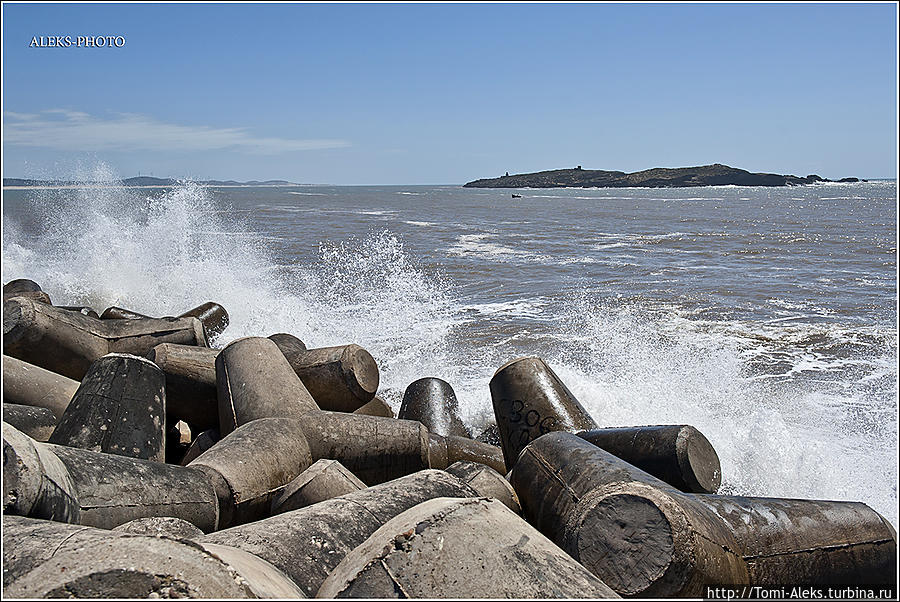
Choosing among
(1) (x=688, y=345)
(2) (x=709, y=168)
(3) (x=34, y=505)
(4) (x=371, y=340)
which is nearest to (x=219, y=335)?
(4) (x=371, y=340)

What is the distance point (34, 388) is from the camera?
621 centimetres

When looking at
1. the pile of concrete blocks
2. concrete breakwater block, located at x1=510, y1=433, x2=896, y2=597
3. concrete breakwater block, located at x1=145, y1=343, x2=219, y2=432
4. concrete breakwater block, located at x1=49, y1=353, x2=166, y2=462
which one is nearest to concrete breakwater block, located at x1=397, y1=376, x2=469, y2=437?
the pile of concrete blocks

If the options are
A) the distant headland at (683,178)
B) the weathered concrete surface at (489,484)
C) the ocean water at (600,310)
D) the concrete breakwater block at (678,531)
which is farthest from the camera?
the distant headland at (683,178)

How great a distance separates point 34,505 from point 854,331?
44.3ft

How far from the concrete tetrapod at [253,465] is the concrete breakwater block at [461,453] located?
135cm

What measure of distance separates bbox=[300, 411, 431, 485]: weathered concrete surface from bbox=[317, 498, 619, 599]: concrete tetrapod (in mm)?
3043

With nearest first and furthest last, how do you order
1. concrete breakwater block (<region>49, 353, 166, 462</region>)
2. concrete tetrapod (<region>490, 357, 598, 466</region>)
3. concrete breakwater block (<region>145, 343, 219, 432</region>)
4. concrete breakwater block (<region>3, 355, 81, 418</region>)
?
concrete breakwater block (<region>49, 353, 166, 462</region>)
concrete breakwater block (<region>3, 355, 81, 418</region>)
concrete tetrapod (<region>490, 357, 598, 466</region>)
concrete breakwater block (<region>145, 343, 219, 432</region>)

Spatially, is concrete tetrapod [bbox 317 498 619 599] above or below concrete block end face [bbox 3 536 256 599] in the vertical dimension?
below

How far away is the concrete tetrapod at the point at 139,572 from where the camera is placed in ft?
6.54

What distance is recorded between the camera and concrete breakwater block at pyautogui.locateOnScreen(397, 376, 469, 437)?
24.4 ft

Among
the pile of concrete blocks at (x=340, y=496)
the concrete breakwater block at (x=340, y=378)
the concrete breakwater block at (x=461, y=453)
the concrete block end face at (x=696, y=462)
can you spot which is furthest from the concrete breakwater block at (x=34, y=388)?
the concrete block end face at (x=696, y=462)

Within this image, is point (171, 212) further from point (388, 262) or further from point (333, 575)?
point (333, 575)

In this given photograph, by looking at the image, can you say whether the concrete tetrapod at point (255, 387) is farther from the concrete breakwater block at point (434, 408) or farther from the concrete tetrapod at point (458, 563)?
the concrete tetrapod at point (458, 563)

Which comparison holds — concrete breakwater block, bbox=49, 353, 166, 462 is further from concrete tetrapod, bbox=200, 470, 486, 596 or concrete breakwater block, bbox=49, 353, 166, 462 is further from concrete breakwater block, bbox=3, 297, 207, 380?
concrete breakwater block, bbox=3, 297, 207, 380
